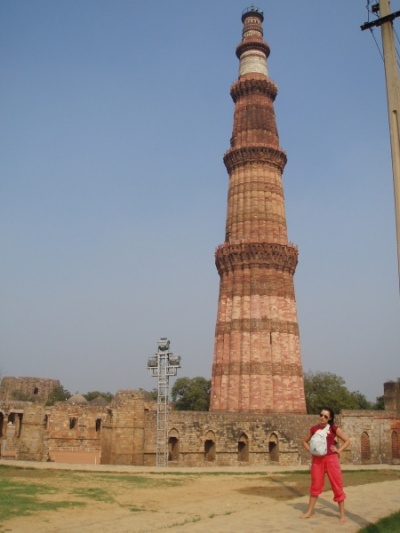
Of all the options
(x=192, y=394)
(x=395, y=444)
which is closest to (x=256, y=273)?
(x=395, y=444)

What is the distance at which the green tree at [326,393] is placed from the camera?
45.7 m

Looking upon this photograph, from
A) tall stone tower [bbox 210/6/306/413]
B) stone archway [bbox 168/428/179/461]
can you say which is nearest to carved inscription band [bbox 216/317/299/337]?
tall stone tower [bbox 210/6/306/413]

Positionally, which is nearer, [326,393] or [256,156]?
[256,156]

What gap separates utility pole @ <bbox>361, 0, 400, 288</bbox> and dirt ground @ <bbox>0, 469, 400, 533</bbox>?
520cm

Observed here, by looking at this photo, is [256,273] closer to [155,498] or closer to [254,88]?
[254,88]

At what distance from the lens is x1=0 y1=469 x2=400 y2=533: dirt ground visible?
770 centimetres

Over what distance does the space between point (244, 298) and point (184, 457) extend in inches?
370

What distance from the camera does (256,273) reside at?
29.6m

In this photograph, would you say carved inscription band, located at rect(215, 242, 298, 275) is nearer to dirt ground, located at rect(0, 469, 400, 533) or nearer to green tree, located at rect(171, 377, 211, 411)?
dirt ground, located at rect(0, 469, 400, 533)

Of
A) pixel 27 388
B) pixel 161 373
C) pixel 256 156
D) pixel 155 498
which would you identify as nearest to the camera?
pixel 155 498

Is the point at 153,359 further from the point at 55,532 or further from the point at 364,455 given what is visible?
the point at 55,532

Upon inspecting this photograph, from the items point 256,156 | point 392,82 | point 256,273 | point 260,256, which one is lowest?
point 392,82

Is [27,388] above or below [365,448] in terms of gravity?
above

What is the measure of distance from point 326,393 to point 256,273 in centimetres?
2195
